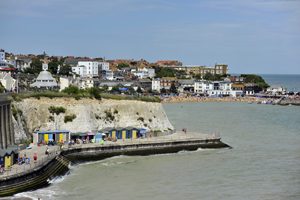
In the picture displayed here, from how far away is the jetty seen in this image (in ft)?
84.0

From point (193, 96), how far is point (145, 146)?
248ft

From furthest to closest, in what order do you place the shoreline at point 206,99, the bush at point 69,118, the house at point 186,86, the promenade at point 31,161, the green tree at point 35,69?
the house at point 186,86, the shoreline at point 206,99, the green tree at point 35,69, the bush at point 69,118, the promenade at point 31,161

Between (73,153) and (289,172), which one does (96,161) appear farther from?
(289,172)

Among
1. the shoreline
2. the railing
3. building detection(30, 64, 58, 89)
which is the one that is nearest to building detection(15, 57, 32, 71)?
the shoreline

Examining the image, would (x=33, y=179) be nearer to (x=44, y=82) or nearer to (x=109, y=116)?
(x=109, y=116)

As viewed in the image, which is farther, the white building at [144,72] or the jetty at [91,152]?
the white building at [144,72]

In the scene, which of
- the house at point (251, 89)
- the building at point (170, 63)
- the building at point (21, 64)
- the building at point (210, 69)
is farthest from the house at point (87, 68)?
the building at point (170, 63)

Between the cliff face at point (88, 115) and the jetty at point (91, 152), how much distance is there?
284 centimetres

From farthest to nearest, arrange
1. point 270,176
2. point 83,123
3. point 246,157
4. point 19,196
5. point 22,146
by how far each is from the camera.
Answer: point 83,123 → point 246,157 → point 22,146 → point 270,176 → point 19,196

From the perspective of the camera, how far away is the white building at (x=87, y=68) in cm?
11338

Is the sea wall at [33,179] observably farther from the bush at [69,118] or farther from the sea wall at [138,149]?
the bush at [69,118]

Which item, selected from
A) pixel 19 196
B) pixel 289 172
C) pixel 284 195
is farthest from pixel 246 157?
pixel 19 196

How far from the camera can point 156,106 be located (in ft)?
149

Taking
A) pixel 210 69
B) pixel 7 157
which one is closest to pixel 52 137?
pixel 7 157
